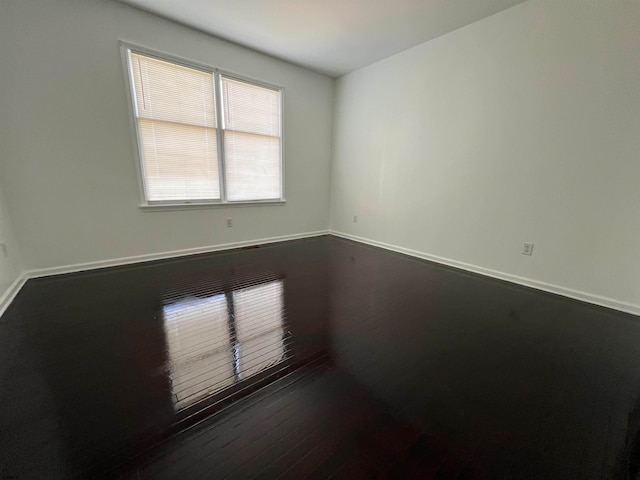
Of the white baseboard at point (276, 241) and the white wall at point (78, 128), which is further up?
the white wall at point (78, 128)

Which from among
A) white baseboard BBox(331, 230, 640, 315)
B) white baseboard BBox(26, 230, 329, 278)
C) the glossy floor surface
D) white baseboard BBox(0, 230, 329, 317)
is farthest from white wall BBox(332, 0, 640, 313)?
white baseboard BBox(0, 230, 329, 317)

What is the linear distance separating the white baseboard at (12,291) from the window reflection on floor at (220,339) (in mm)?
1247

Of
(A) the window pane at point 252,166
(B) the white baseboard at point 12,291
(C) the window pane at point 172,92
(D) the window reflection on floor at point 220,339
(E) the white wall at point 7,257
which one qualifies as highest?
(C) the window pane at point 172,92

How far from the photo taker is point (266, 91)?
12.5ft

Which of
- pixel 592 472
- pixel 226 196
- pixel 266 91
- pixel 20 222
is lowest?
pixel 592 472

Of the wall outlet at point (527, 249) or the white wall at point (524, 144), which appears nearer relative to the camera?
the white wall at point (524, 144)

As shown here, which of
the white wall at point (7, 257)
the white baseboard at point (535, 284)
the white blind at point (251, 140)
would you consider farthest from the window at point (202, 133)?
the white baseboard at point (535, 284)

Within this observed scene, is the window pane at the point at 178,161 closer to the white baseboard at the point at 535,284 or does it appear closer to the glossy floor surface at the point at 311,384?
the glossy floor surface at the point at 311,384

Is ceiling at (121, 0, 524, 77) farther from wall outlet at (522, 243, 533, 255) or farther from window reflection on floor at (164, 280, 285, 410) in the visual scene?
window reflection on floor at (164, 280, 285, 410)

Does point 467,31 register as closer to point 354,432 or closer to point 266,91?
point 266,91

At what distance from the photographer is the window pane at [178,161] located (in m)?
3.06

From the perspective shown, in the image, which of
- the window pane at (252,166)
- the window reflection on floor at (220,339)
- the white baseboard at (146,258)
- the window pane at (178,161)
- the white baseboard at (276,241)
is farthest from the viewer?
the window pane at (252,166)

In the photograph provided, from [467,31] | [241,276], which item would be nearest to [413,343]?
[241,276]

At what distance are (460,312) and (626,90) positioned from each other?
223 cm
